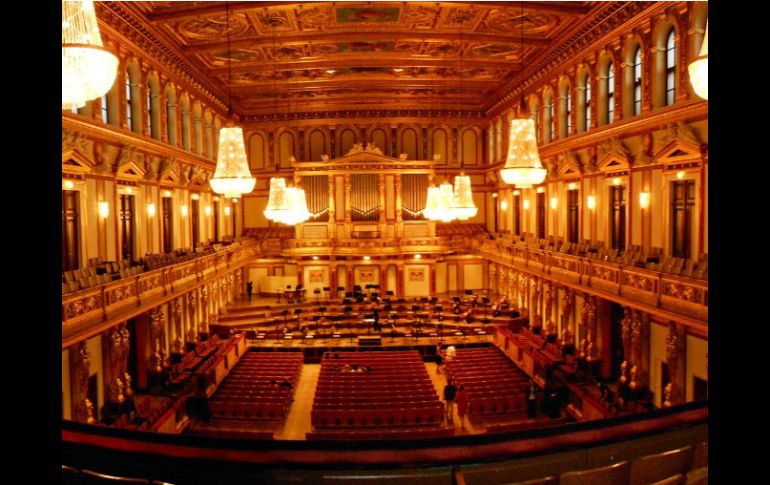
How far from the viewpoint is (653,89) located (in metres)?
16.2

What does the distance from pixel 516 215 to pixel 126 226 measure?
20.4m

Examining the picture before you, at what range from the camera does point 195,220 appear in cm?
2569

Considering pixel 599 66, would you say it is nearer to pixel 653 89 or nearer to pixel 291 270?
pixel 653 89

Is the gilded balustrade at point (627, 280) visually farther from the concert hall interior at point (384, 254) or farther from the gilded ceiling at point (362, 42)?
the gilded ceiling at point (362, 42)

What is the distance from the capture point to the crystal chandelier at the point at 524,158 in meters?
10.2

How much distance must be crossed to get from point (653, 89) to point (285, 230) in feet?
76.1

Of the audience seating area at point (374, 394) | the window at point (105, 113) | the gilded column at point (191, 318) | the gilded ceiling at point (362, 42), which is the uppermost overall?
the gilded ceiling at point (362, 42)

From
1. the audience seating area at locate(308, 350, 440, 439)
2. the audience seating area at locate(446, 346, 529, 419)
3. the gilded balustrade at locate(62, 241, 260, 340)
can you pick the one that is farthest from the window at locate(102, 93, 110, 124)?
the audience seating area at locate(446, 346, 529, 419)

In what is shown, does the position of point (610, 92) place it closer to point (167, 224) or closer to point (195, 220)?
point (167, 224)

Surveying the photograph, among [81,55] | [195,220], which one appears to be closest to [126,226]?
[195,220]

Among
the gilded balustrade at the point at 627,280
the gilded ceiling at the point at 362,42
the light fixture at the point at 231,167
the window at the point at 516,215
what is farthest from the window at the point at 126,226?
the window at the point at 516,215

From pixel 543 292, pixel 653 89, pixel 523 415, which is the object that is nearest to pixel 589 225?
pixel 543 292

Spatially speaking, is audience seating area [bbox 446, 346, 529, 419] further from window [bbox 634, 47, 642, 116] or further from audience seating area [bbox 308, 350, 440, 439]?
window [bbox 634, 47, 642, 116]

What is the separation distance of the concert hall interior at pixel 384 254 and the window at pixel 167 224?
142 millimetres
